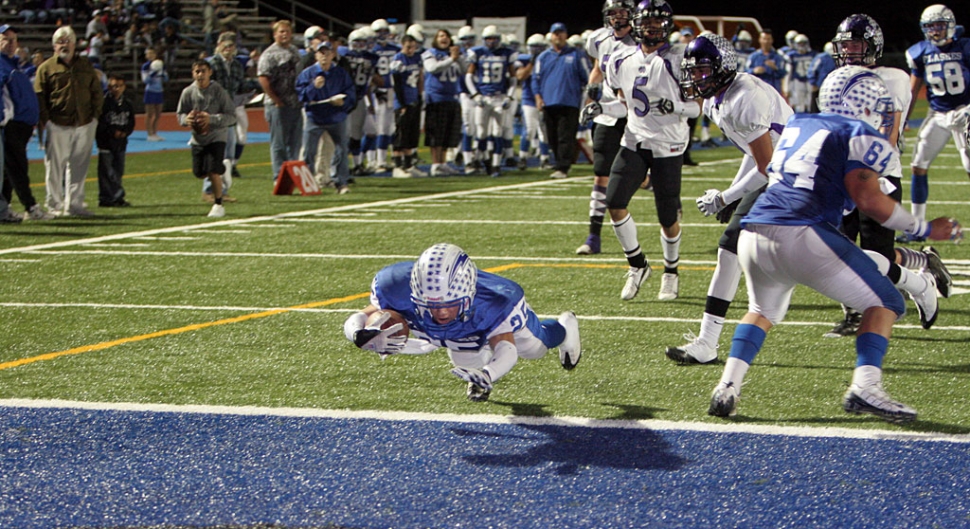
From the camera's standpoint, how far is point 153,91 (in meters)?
23.5

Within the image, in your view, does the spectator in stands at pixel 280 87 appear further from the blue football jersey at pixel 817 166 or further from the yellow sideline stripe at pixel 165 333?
the blue football jersey at pixel 817 166

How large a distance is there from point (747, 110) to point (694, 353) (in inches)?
47.6

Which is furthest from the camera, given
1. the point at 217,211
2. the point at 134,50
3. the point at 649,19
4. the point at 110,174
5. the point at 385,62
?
the point at 134,50

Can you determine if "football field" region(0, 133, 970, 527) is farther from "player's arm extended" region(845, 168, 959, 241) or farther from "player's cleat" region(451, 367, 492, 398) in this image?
"player's arm extended" region(845, 168, 959, 241)

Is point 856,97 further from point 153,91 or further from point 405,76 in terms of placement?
point 153,91

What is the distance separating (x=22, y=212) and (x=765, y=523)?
34.8 ft

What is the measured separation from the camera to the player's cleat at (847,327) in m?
6.61

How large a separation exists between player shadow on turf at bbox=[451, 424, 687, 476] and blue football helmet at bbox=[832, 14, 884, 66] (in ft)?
8.60

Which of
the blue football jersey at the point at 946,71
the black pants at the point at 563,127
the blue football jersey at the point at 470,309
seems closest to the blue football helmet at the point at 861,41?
the blue football jersey at the point at 470,309

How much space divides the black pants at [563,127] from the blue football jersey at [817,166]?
35.7 feet

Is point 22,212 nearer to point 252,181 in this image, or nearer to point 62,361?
point 252,181

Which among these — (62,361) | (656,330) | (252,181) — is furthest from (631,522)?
(252,181)

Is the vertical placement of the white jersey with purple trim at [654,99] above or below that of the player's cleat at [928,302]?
above

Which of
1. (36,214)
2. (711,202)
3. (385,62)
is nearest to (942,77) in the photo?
(711,202)
